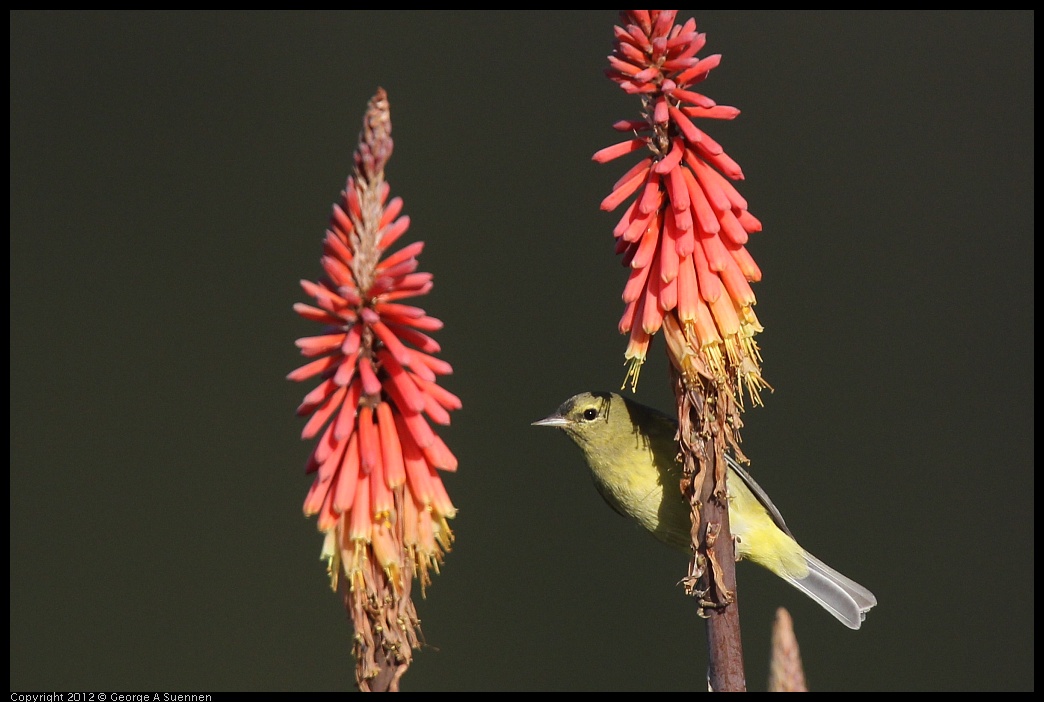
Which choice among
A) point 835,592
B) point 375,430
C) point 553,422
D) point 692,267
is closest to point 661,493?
point 553,422

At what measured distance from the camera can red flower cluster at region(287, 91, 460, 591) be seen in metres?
1.81

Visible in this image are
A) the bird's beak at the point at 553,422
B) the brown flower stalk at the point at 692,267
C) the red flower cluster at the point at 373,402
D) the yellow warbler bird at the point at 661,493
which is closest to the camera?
the red flower cluster at the point at 373,402

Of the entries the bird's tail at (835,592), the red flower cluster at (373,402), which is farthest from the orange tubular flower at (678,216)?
the bird's tail at (835,592)

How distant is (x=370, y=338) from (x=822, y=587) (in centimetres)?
Result: 227

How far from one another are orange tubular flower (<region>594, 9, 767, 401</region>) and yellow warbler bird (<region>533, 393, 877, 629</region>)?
972mm

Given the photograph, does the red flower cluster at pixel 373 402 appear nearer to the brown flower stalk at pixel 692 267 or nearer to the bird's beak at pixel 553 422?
the brown flower stalk at pixel 692 267

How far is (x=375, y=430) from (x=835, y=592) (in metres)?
2.18

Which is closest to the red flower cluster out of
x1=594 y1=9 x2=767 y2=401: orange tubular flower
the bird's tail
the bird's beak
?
x1=594 y1=9 x2=767 y2=401: orange tubular flower

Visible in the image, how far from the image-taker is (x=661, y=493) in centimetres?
324

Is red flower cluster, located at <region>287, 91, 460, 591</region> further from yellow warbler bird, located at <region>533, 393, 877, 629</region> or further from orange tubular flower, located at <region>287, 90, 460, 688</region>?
yellow warbler bird, located at <region>533, 393, 877, 629</region>

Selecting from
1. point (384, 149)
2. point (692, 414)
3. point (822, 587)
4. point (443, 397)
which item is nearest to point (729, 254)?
point (692, 414)

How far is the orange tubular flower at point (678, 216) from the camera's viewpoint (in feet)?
6.98

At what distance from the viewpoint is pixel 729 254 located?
2.30 m

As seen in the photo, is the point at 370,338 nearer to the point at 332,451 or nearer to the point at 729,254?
the point at 332,451
